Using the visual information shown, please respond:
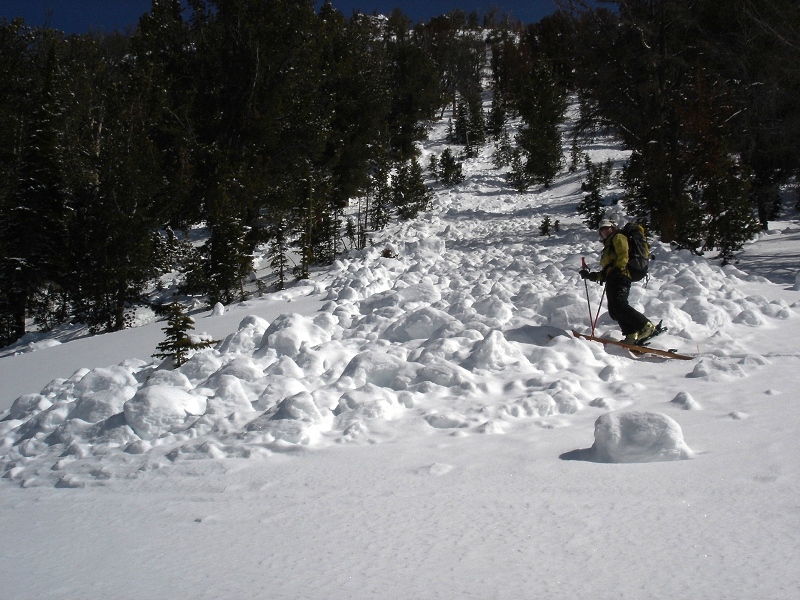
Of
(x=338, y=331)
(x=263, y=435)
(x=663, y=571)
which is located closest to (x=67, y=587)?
(x=263, y=435)

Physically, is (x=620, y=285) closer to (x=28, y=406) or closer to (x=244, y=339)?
(x=244, y=339)

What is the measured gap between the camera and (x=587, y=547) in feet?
7.67

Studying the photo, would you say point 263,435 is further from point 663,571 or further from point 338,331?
point 338,331

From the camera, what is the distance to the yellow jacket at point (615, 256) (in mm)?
6316

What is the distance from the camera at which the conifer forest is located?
44.8 ft

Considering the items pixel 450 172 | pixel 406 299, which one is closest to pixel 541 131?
pixel 450 172

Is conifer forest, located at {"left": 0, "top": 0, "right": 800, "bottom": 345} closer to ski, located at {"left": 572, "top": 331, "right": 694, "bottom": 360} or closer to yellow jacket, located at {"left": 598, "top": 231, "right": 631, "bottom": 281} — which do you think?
yellow jacket, located at {"left": 598, "top": 231, "right": 631, "bottom": 281}

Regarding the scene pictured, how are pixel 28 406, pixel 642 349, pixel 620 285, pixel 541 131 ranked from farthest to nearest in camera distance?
pixel 541 131 < pixel 620 285 < pixel 642 349 < pixel 28 406


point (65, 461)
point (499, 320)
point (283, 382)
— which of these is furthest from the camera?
point (499, 320)

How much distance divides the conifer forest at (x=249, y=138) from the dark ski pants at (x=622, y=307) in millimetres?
7859

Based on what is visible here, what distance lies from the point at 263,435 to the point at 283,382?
100 centimetres

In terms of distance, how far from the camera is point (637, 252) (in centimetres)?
643

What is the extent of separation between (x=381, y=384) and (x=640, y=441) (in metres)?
2.24

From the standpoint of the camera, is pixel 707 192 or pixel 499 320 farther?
pixel 707 192
